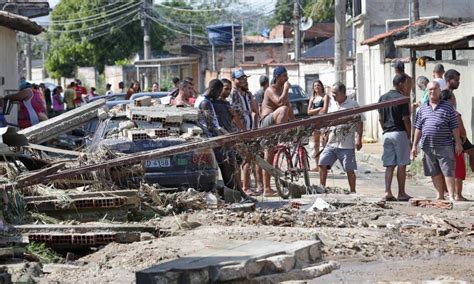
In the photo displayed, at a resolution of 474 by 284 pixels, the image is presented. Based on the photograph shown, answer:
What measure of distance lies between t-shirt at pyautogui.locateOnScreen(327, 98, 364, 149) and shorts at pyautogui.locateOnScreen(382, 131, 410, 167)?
0.57 metres

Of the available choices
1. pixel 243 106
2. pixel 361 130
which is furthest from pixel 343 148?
pixel 243 106

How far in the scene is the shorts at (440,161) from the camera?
588 inches

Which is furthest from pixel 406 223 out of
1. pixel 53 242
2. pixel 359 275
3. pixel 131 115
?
pixel 131 115

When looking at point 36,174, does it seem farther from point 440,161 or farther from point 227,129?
point 440,161

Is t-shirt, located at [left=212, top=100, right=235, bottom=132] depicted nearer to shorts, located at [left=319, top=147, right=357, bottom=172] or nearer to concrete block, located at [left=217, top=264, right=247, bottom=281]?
shorts, located at [left=319, top=147, right=357, bottom=172]

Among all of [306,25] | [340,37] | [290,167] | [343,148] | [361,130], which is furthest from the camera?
[306,25]

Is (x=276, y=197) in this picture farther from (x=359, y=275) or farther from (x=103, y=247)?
(x=359, y=275)

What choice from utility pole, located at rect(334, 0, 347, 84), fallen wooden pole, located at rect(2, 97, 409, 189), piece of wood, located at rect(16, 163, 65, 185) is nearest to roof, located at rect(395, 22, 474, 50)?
utility pole, located at rect(334, 0, 347, 84)

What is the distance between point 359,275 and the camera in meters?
9.45

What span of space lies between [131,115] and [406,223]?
519cm

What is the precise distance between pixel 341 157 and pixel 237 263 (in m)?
7.99

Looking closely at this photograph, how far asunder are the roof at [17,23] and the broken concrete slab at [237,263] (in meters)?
15.8

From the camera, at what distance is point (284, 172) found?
1565 centimetres

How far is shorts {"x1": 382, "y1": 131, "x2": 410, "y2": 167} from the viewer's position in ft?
51.5
